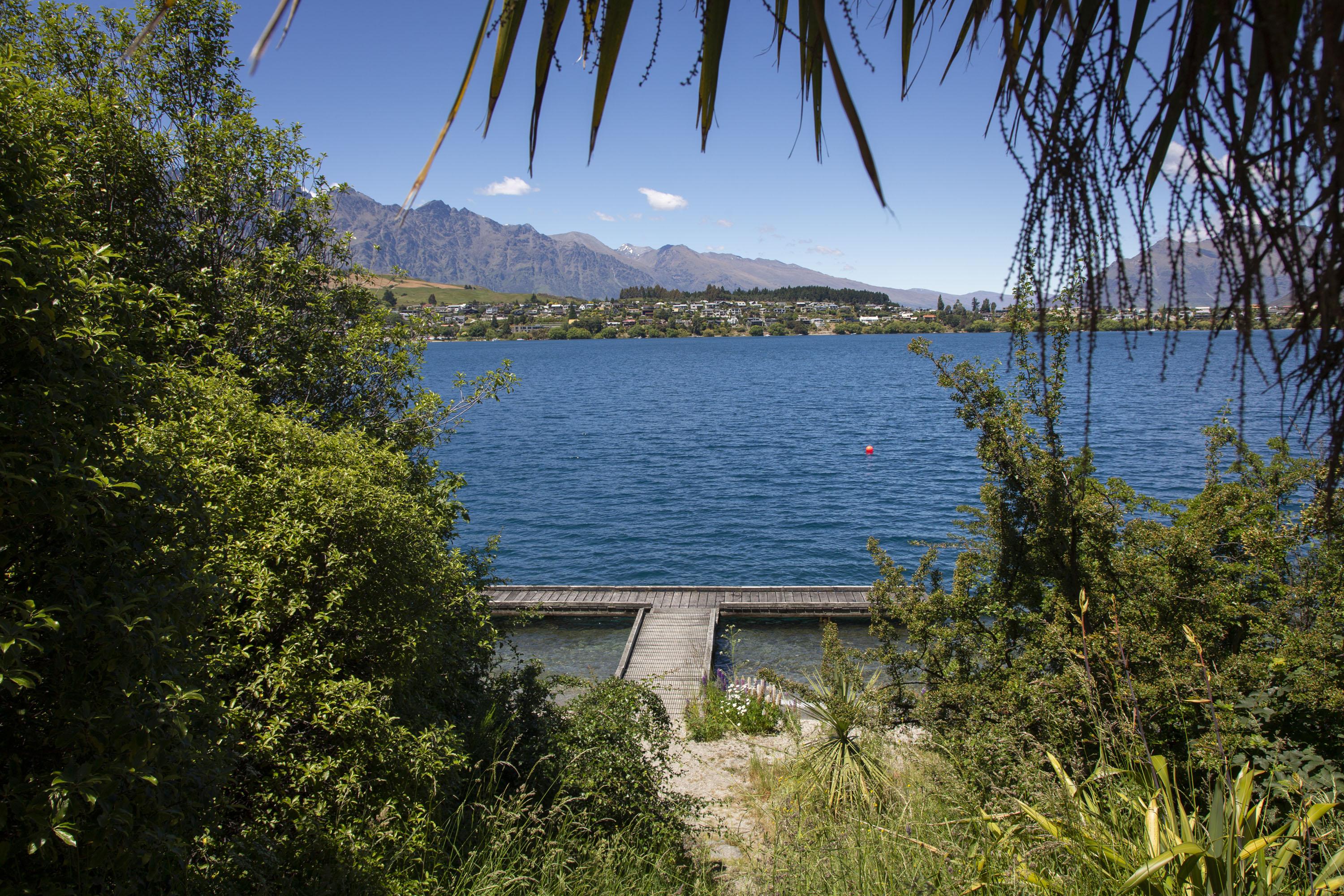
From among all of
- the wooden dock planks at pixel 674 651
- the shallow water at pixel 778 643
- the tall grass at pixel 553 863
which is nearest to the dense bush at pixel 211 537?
the tall grass at pixel 553 863

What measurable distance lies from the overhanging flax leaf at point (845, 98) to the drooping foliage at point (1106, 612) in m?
4.12

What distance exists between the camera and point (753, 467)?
135ft

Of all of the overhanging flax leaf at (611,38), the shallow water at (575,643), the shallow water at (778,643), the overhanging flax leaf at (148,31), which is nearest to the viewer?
the overhanging flax leaf at (148,31)

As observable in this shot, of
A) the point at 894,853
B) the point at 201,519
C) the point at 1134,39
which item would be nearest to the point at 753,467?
the point at 894,853

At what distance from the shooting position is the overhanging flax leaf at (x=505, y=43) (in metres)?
1.04

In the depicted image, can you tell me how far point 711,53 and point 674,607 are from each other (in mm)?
20744

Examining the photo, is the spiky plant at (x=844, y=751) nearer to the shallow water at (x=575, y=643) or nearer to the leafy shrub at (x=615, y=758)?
the leafy shrub at (x=615, y=758)

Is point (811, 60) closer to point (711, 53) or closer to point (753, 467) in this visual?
point (711, 53)

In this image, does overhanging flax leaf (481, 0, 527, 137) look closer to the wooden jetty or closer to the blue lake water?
the blue lake water

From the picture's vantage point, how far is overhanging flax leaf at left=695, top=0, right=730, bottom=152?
1.09 metres

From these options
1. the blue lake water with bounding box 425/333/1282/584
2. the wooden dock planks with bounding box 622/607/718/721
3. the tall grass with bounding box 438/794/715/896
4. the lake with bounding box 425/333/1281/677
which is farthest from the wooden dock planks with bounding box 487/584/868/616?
the tall grass with bounding box 438/794/715/896

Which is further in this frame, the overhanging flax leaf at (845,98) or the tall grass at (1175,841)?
the tall grass at (1175,841)

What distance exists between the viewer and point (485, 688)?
8070 mm

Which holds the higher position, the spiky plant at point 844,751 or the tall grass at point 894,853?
the tall grass at point 894,853
